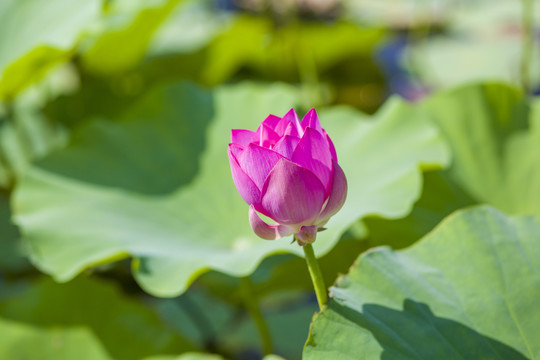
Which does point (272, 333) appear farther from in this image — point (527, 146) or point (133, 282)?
point (527, 146)

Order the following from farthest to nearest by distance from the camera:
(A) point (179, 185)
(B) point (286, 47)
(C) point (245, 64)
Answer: (C) point (245, 64) → (B) point (286, 47) → (A) point (179, 185)

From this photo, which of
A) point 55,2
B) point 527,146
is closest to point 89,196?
point 55,2

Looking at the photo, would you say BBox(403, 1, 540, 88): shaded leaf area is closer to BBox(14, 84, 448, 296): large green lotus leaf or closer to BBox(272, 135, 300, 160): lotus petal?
BBox(14, 84, 448, 296): large green lotus leaf

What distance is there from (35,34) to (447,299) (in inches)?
40.0

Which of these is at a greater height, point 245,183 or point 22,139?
point 245,183

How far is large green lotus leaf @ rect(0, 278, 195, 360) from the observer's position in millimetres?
1018

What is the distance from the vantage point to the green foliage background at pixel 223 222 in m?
0.65

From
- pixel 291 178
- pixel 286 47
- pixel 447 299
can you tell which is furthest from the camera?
pixel 286 47

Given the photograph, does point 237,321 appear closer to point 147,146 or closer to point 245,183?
point 147,146

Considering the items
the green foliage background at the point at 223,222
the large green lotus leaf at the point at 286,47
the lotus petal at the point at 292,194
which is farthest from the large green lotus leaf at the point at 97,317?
the large green lotus leaf at the point at 286,47

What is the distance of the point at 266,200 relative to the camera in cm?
51

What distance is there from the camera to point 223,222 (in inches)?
40.5

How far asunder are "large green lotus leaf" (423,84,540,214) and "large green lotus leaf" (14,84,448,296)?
0.16 ft

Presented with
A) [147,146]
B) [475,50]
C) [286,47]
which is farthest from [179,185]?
[475,50]
